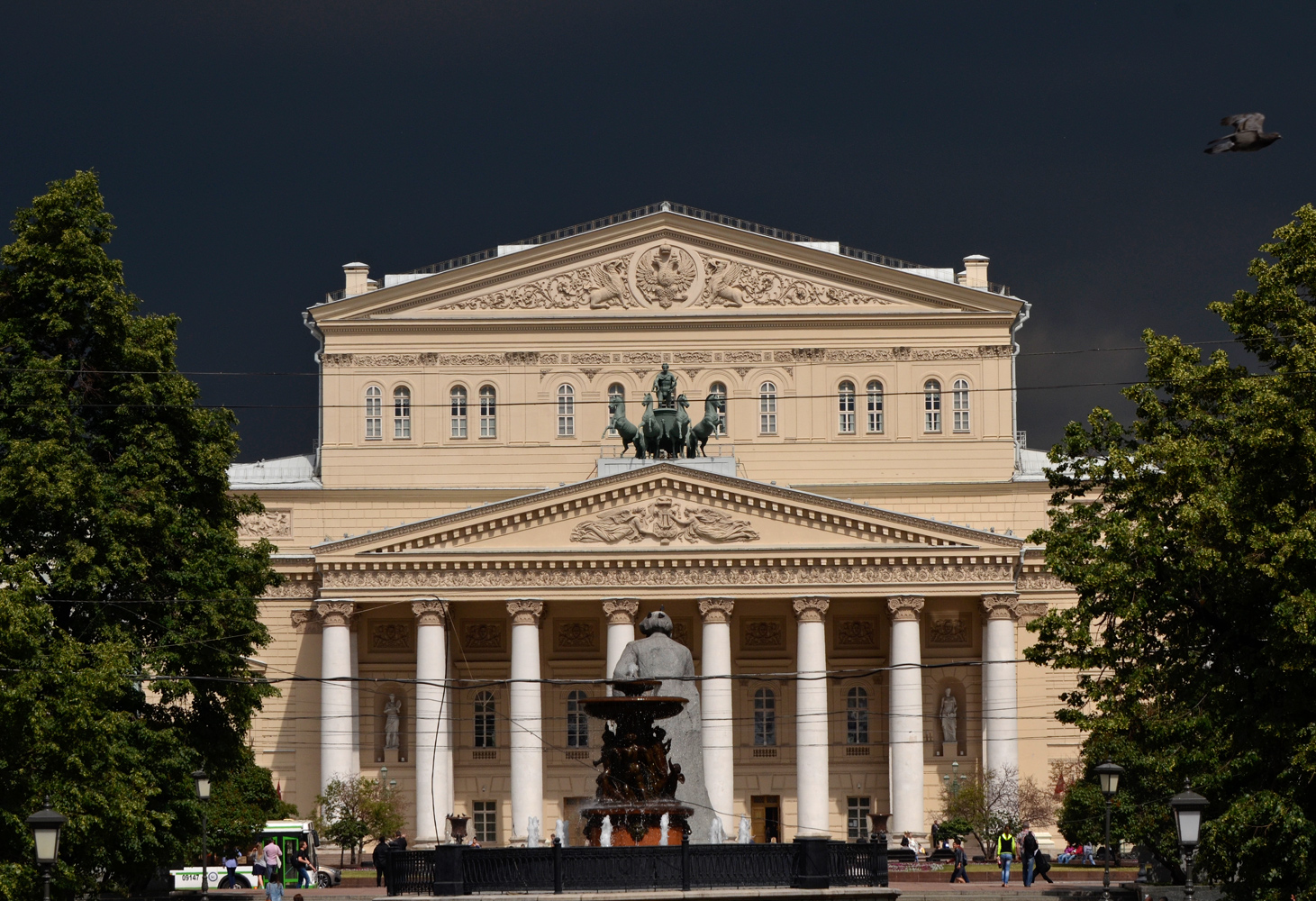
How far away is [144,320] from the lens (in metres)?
53.6

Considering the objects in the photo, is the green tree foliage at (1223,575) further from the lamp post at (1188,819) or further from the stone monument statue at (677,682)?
the stone monument statue at (677,682)

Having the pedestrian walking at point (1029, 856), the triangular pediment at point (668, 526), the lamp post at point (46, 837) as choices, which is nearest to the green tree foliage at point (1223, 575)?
the pedestrian walking at point (1029, 856)

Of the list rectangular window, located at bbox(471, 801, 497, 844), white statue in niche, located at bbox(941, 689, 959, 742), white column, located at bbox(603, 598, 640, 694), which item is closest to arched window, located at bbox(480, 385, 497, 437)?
white column, located at bbox(603, 598, 640, 694)

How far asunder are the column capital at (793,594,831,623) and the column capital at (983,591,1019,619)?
5.67 m

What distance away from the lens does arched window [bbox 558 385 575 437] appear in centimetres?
9675

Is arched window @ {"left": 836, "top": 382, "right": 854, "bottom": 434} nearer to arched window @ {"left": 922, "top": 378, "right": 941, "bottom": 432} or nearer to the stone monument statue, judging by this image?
arched window @ {"left": 922, "top": 378, "right": 941, "bottom": 432}

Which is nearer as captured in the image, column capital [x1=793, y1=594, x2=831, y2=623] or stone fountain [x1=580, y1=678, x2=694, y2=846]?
stone fountain [x1=580, y1=678, x2=694, y2=846]

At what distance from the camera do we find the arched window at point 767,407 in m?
96.6

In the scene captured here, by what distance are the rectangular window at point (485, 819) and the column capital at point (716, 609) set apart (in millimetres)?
11374

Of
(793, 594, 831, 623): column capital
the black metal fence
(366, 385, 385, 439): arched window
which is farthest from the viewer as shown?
(366, 385, 385, 439): arched window

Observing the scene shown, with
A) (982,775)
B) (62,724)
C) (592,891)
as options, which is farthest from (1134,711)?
(982,775)

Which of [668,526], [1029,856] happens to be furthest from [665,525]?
[1029,856]

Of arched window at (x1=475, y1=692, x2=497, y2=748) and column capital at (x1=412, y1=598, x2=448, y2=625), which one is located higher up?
column capital at (x1=412, y1=598, x2=448, y2=625)

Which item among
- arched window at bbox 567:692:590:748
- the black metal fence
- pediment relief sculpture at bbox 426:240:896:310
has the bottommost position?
the black metal fence
